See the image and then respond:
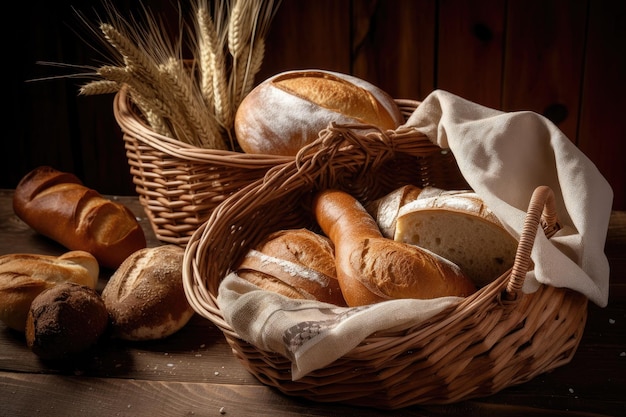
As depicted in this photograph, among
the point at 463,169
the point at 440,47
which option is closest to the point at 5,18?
the point at 440,47

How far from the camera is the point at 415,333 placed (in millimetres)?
835

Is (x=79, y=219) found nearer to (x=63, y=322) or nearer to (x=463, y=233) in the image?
(x=63, y=322)

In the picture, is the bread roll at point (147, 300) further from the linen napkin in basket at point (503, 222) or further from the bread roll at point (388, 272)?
the bread roll at point (388, 272)

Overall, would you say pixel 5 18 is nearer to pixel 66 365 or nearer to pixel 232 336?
pixel 66 365

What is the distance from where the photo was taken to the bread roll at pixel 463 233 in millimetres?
1082

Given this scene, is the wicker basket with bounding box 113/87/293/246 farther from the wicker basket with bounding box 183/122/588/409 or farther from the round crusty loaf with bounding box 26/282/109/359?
the round crusty loaf with bounding box 26/282/109/359

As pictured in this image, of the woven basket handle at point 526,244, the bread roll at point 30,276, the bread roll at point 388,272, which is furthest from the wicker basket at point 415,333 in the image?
the bread roll at point 30,276

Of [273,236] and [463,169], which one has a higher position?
[463,169]

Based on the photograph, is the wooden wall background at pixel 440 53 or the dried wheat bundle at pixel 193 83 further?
the wooden wall background at pixel 440 53

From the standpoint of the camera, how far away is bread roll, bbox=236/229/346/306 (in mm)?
1046

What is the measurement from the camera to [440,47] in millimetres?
2102

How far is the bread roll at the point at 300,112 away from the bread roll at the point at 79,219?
1.01 ft

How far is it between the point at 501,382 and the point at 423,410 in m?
0.12

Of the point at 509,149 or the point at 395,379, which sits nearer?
the point at 395,379
